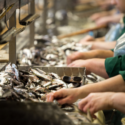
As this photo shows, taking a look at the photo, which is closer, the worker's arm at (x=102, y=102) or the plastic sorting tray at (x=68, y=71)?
the worker's arm at (x=102, y=102)

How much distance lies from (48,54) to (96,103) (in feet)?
4.88

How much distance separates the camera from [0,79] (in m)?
1.49

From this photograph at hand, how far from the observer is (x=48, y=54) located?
2.88 meters

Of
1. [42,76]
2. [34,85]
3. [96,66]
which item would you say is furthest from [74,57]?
[34,85]

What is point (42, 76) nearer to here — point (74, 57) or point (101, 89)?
point (101, 89)

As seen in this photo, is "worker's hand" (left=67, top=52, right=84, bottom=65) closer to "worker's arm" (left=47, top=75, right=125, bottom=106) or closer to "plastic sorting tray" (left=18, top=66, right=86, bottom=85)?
"plastic sorting tray" (left=18, top=66, right=86, bottom=85)

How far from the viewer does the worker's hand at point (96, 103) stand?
1.46 metres

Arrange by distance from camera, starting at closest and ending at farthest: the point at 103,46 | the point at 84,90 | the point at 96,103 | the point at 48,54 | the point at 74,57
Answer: the point at 96,103, the point at 84,90, the point at 74,57, the point at 48,54, the point at 103,46

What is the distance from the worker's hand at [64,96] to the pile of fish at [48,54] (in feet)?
3.00

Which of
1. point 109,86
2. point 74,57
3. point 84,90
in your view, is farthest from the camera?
point 74,57

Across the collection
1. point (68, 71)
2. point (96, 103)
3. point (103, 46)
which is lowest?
point (96, 103)

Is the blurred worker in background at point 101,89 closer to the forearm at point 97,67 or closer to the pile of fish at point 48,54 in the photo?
the forearm at point 97,67

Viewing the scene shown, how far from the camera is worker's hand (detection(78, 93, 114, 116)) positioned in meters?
1.46

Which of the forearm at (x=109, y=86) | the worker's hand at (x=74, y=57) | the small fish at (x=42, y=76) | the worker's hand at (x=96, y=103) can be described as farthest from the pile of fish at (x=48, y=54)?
the worker's hand at (x=96, y=103)
